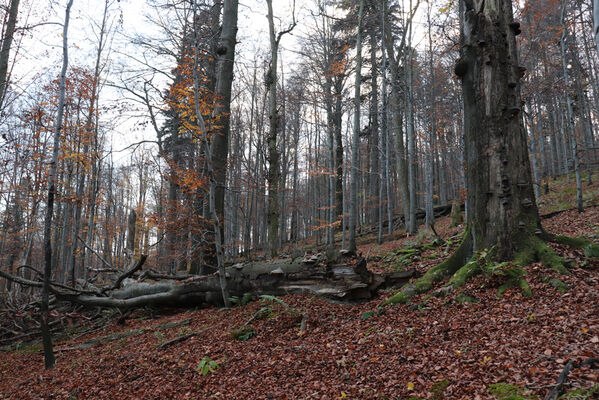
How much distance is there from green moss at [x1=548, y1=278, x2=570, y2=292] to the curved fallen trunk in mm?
2408

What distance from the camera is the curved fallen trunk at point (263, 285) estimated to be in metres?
5.91

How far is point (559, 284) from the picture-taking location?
13.3 ft

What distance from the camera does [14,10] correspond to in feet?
37.3

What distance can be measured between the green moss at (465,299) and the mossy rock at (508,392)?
208 centimetres

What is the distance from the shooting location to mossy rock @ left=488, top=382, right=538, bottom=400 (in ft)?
7.11

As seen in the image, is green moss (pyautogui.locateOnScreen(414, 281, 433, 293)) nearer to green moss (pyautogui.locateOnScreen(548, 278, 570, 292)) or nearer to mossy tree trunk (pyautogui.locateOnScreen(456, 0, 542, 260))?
mossy tree trunk (pyautogui.locateOnScreen(456, 0, 542, 260))

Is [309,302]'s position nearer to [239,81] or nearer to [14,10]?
[14,10]

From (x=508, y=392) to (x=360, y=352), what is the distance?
174 centimetres

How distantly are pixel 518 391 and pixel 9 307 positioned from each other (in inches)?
459

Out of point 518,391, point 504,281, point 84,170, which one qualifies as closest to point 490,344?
point 518,391

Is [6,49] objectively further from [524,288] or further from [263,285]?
[524,288]

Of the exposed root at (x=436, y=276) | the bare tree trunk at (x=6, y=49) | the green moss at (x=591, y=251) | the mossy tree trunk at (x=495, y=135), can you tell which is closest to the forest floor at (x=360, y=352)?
the green moss at (x=591, y=251)

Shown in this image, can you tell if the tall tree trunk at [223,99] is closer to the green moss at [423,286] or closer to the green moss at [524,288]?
the green moss at [423,286]

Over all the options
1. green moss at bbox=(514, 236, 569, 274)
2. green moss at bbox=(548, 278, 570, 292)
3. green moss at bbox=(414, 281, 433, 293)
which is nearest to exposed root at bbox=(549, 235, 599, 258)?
green moss at bbox=(514, 236, 569, 274)
